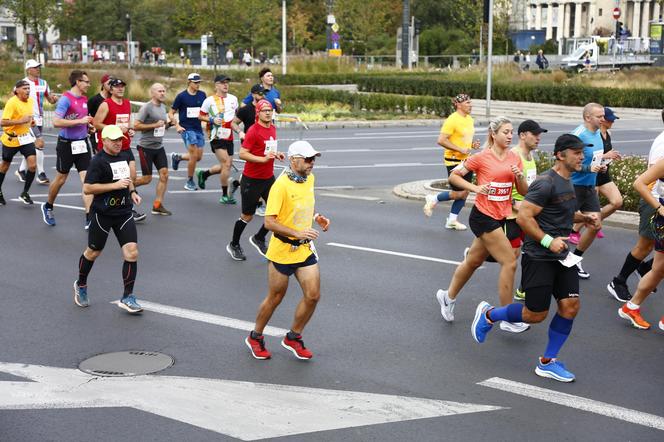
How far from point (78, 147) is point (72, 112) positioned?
549 mm

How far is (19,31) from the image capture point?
11188 centimetres

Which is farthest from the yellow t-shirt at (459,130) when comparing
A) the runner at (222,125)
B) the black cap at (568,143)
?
the black cap at (568,143)

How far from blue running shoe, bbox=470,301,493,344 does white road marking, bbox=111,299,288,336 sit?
1746mm

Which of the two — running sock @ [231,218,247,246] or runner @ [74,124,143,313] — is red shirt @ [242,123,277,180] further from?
runner @ [74,124,143,313]

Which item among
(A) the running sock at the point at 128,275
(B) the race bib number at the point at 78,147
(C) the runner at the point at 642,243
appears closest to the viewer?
(C) the runner at the point at 642,243

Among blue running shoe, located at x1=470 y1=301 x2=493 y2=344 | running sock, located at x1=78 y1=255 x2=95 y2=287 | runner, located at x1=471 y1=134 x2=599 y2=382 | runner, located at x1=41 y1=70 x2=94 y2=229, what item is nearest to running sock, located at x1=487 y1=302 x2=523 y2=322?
blue running shoe, located at x1=470 y1=301 x2=493 y2=344

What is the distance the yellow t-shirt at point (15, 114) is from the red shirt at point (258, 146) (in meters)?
5.05

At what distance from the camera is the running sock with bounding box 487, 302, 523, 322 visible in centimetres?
795

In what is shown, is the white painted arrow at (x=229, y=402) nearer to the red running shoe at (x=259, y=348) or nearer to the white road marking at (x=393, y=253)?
the red running shoe at (x=259, y=348)

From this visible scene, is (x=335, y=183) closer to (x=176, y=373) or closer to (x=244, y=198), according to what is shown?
(x=244, y=198)

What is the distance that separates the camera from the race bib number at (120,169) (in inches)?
373

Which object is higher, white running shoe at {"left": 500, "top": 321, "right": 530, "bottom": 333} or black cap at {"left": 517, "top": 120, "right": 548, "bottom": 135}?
black cap at {"left": 517, "top": 120, "right": 548, "bottom": 135}

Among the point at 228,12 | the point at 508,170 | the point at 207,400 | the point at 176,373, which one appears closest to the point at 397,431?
the point at 207,400


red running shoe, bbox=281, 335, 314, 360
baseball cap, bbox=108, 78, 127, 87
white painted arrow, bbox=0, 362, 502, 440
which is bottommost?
white painted arrow, bbox=0, 362, 502, 440
